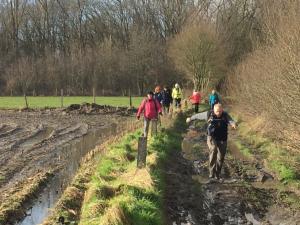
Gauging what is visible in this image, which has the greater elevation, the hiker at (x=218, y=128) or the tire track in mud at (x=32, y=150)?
the hiker at (x=218, y=128)

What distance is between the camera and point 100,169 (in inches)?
505

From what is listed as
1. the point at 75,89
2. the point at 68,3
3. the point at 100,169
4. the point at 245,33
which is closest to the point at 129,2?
the point at 68,3

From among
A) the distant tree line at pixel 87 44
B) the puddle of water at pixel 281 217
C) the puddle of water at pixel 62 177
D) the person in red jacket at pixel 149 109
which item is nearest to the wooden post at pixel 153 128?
the person in red jacket at pixel 149 109

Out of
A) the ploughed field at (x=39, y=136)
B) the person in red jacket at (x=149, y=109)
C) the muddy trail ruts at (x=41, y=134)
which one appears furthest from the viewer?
the person in red jacket at (x=149, y=109)

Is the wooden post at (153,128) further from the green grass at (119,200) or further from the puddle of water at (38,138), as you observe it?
the green grass at (119,200)

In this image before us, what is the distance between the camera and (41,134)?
945 inches

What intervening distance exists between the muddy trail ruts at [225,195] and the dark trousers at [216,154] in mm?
270

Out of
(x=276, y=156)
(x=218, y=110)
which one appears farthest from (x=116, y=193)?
(x=276, y=156)

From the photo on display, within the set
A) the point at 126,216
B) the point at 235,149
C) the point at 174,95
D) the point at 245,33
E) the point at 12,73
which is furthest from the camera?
the point at 12,73

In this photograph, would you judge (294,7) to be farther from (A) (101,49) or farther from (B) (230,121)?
(A) (101,49)

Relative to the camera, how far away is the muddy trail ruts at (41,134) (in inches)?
570

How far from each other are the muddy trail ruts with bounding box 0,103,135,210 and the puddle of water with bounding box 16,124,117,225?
0.27 metres

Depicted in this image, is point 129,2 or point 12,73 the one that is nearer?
point 12,73

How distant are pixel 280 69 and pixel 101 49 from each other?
56.0 meters
